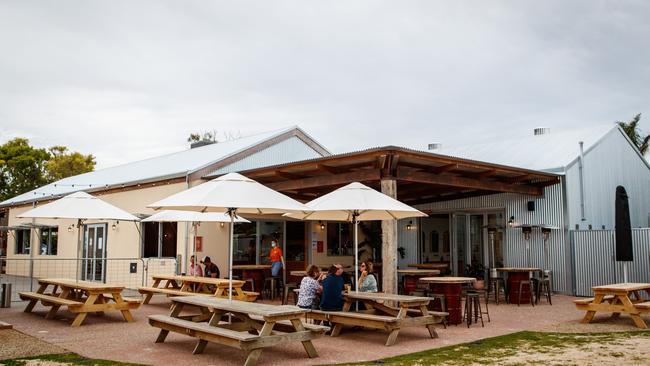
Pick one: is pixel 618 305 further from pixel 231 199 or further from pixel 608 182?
pixel 608 182

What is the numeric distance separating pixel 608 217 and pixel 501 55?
19.2 ft

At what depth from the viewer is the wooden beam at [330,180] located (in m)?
12.1

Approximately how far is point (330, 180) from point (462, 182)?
3.11m

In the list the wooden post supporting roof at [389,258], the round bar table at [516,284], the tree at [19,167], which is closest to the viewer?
the wooden post supporting roof at [389,258]

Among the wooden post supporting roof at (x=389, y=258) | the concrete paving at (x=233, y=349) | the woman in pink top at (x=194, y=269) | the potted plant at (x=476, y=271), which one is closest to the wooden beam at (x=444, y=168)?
the wooden post supporting roof at (x=389, y=258)

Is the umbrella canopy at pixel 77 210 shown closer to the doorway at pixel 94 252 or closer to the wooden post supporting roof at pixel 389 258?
the wooden post supporting roof at pixel 389 258

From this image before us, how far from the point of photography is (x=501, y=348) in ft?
24.9

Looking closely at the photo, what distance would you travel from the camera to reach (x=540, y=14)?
14789mm

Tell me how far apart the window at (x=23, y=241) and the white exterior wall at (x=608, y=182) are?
22.0 meters

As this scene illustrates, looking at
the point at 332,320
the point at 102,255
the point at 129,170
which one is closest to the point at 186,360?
the point at 332,320

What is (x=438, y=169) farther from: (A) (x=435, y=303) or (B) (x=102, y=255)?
(B) (x=102, y=255)

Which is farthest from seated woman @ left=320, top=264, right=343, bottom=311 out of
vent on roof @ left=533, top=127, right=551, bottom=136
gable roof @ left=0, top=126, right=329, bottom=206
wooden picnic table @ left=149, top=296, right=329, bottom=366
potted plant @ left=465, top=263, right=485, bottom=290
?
vent on roof @ left=533, top=127, right=551, bottom=136

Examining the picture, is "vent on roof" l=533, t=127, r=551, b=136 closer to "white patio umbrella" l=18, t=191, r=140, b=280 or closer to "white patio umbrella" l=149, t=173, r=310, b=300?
"white patio umbrella" l=149, t=173, r=310, b=300

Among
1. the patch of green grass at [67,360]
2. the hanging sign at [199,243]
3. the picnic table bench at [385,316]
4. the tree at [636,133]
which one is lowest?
the patch of green grass at [67,360]
